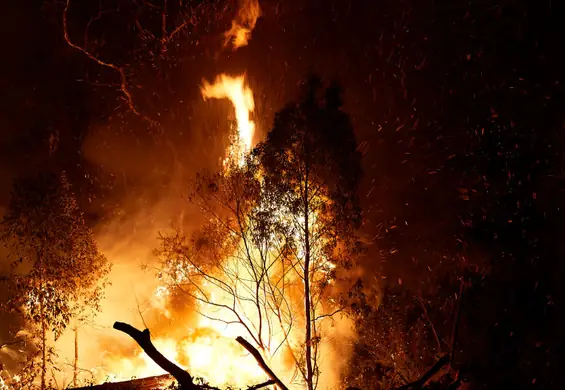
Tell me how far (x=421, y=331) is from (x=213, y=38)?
12090 millimetres

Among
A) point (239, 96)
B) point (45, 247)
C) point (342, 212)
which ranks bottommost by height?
point (342, 212)

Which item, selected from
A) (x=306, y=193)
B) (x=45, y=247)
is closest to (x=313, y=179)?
(x=306, y=193)

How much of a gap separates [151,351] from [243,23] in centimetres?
1521

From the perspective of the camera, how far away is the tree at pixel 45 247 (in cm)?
1309

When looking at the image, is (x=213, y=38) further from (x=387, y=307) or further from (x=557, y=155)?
(x=557, y=155)

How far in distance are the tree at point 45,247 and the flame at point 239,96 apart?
5.67m

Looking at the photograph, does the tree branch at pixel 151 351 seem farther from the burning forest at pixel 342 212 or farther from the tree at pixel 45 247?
the tree at pixel 45 247

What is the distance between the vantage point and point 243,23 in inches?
643

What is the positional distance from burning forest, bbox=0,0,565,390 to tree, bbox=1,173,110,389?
0.06m

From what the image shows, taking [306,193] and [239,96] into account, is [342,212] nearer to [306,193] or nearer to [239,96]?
[306,193]

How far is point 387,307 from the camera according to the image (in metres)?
11.4

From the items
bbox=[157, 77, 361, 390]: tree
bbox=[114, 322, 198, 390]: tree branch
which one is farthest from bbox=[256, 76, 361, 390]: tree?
bbox=[114, 322, 198, 390]: tree branch

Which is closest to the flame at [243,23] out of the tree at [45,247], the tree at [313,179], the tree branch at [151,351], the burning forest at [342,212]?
the burning forest at [342,212]

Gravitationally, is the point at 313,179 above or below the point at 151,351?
above
